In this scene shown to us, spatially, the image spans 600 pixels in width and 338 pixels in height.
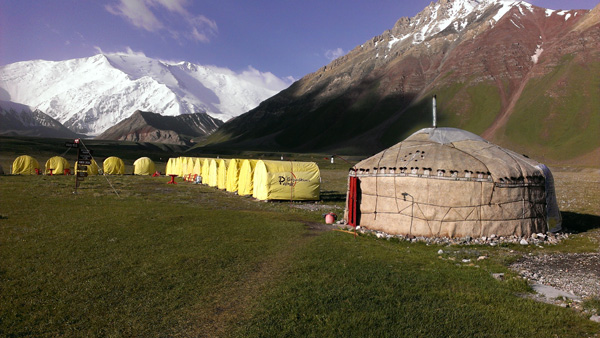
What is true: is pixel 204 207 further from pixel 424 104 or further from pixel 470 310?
pixel 424 104

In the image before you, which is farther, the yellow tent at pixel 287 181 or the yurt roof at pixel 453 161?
the yellow tent at pixel 287 181

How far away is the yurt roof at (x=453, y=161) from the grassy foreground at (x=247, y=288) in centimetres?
284

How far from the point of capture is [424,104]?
137750mm

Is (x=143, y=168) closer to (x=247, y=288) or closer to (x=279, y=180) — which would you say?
(x=279, y=180)

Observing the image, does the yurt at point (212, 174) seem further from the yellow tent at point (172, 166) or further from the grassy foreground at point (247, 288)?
the grassy foreground at point (247, 288)

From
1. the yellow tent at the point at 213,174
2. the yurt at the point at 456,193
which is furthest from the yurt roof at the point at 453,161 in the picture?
the yellow tent at the point at 213,174

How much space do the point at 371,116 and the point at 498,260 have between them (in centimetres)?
15053

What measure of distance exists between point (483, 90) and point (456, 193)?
456 feet

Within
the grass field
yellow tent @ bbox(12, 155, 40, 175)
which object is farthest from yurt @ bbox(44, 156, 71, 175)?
the grass field

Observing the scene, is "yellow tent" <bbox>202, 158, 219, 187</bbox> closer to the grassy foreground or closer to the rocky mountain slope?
the grassy foreground

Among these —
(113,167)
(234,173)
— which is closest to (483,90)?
(234,173)

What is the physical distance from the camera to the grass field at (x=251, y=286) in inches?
222

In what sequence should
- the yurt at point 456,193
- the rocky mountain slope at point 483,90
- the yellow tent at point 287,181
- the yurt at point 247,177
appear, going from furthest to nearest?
the rocky mountain slope at point 483,90
the yurt at point 247,177
the yellow tent at point 287,181
the yurt at point 456,193

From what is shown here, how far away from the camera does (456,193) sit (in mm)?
12086
